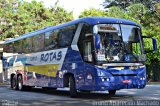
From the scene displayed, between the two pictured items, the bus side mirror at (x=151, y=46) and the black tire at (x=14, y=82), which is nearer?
the bus side mirror at (x=151, y=46)

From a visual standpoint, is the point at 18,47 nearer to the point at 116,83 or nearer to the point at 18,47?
the point at 18,47

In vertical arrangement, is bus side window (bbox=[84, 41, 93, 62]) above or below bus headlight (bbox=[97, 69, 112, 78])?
above

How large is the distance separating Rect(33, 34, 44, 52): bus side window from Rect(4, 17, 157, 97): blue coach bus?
1364 mm

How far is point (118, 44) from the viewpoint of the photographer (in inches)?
611

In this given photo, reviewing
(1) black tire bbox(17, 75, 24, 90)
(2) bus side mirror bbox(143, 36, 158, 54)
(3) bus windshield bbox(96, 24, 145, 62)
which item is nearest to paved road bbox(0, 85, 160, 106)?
(3) bus windshield bbox(96, 24, 145, 62)

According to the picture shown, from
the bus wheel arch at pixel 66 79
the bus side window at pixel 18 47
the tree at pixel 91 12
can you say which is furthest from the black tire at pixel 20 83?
the tree at pixel 91 12

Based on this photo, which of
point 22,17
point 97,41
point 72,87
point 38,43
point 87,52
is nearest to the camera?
point 97,41

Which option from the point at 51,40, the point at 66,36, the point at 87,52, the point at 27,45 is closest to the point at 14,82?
the point at 27,45

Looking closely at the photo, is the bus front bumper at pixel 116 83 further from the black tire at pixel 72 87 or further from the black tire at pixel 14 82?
the black tire at pixel 14 82

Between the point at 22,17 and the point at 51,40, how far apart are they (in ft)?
88.5

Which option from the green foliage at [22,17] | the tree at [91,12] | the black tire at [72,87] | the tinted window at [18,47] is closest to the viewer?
the black tire at [72,87]

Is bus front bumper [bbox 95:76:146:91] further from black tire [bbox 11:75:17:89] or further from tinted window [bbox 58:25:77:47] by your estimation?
black tire [bbox 11:75:17:89]

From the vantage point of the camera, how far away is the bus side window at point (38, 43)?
816 inches

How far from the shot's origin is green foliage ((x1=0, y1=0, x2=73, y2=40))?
146ft
